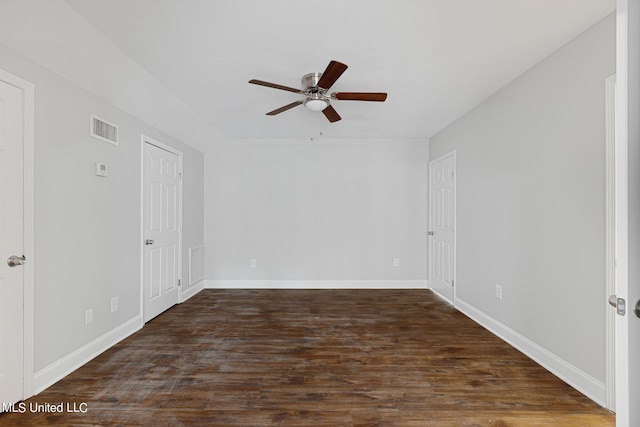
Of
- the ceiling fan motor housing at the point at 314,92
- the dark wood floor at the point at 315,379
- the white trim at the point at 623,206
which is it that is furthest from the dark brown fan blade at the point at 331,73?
the dark wood floor at the point at 315,379

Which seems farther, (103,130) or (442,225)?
(442,225)

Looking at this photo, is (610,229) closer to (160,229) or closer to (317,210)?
(317,210)

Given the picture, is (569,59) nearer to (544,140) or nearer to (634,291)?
(544,140)

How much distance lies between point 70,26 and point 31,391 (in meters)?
2.34

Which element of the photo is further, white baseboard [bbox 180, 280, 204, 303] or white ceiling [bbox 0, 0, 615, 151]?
white baseboard [bbox 180, 280, 204, 303]

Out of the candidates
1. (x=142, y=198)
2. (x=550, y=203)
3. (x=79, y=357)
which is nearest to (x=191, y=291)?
A: (x=142, y=198)

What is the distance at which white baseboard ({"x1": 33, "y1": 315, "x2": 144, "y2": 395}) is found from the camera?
222 centimetres

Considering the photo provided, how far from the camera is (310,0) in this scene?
1.87 metres

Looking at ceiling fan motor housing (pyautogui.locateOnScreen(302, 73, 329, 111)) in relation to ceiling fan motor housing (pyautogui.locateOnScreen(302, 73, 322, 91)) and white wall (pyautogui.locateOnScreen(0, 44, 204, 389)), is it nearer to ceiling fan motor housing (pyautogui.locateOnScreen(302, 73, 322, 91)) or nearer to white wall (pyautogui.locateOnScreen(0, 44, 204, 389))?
ceiling fan motor housing (pyautogui.locateOnScreen(302, 73, 322, 91))

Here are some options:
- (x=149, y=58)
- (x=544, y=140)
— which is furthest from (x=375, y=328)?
(x=149, y=58)

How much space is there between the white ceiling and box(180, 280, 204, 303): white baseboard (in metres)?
2.60

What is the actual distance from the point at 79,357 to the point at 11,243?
1.09 metres

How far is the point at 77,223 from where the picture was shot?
2566mm

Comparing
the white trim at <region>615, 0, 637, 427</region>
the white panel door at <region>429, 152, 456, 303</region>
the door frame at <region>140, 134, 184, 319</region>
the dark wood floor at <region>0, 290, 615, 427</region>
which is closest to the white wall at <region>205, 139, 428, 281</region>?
the white panel door at <region>429, 152, 456, 303</region>
